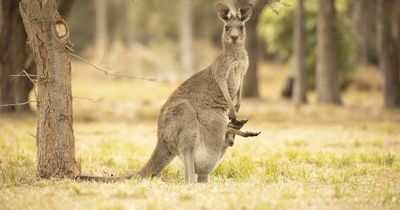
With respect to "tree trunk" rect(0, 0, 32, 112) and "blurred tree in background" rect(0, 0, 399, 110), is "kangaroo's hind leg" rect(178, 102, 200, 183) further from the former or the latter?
"tree trunk" rect(0, 0, 32, 112)

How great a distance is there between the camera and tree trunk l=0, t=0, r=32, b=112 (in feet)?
52.6

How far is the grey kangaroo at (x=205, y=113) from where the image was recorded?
841 centimetres

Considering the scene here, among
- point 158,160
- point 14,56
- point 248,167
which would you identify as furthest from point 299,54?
point 158,160

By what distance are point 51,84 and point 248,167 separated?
288 centimetres

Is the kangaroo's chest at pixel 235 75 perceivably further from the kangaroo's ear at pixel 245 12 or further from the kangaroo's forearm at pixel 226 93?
the kangaroo's ear at pixel 245 12

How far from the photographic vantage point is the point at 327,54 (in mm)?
21859

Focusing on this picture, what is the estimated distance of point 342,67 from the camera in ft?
95.3

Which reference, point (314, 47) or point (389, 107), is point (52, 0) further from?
point (314, 47)

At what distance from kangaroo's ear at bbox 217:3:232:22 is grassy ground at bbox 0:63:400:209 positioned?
6.73ft

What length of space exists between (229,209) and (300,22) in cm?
1586

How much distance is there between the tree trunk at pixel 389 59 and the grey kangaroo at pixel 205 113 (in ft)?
45.4

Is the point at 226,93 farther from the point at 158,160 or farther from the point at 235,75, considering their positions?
the point at 158,160

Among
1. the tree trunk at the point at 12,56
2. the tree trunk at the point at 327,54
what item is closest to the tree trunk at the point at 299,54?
the tree trunk at the point at 327,54

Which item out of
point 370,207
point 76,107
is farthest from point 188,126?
point 76,107
